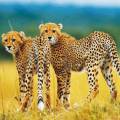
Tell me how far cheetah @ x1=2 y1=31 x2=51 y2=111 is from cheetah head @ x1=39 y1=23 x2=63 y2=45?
8cm

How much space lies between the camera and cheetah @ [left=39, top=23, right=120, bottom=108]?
9391mm

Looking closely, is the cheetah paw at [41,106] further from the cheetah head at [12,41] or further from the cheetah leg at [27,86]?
the cheetah head at [12,41]

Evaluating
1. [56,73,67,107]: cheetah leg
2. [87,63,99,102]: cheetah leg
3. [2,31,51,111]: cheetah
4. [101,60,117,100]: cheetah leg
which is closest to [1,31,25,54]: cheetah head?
[2,31,51,111]: cheetah

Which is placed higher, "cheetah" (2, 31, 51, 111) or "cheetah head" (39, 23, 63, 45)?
"cheetah head" (39, 23, 63, 45)

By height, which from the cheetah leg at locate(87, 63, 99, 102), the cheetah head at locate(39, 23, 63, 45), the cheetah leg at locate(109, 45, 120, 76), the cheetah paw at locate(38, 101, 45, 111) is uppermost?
the cheetah head at locate(39, 23, 63, 45)

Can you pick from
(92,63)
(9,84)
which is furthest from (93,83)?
(9,84)

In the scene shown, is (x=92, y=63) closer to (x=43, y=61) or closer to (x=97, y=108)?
(x=43, y=61)

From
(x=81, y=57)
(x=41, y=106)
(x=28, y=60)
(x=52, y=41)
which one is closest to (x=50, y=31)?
(x=52, y=41)

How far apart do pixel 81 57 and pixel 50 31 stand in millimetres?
688

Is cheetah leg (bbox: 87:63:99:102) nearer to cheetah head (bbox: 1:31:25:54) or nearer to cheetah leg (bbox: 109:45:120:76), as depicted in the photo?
cheetah leg (bbox: 109:45:120:76)

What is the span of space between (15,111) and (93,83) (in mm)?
1239

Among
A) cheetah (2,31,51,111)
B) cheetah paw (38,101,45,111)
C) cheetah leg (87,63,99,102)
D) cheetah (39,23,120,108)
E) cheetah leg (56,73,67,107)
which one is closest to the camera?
cheetah paw (38,101,45,111)

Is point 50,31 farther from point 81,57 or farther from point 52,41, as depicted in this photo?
point 81,57

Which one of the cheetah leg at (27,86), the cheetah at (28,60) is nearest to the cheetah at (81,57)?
the cheetah at (28,60)
